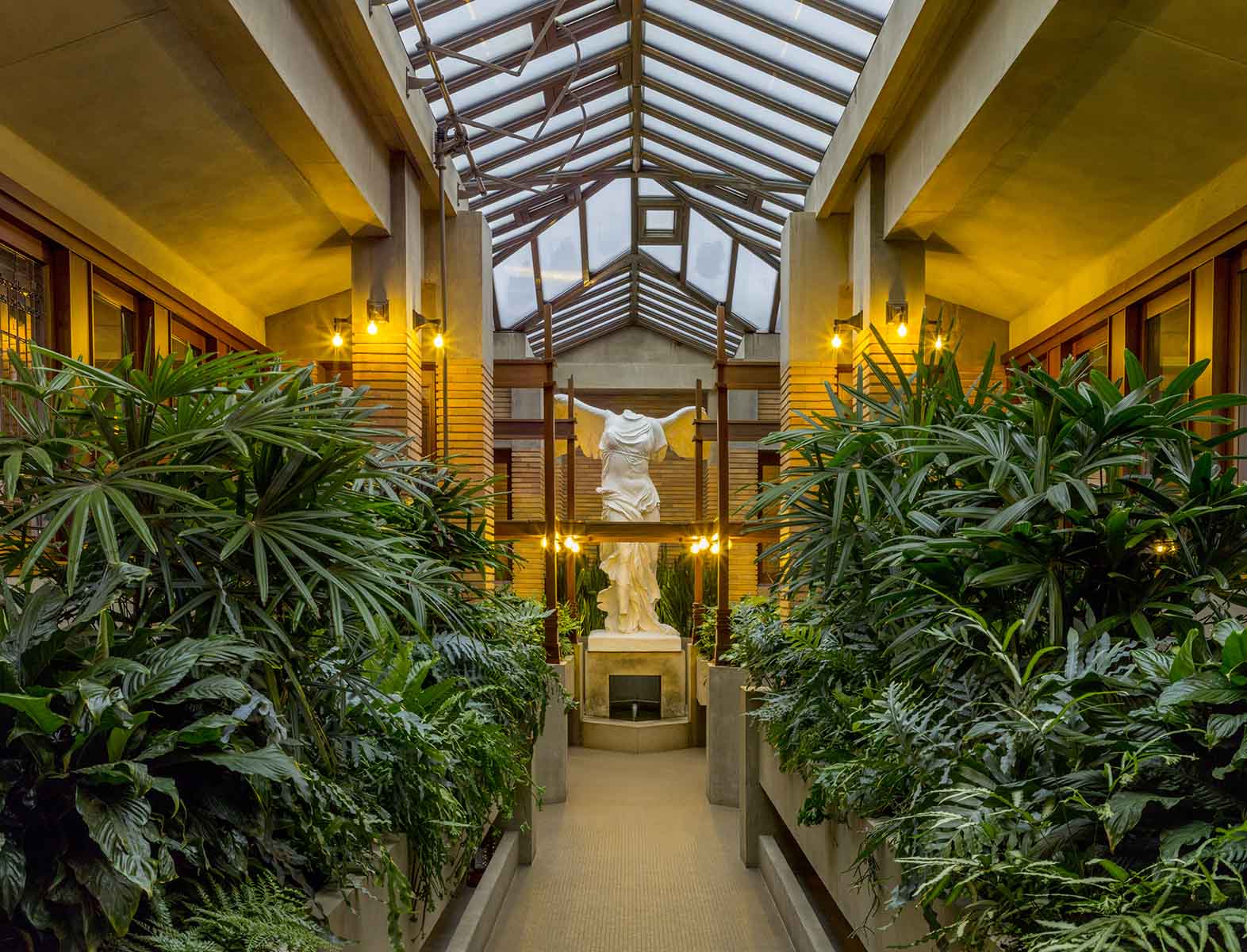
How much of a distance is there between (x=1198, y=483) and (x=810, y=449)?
1558mm

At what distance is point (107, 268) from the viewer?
5.86 meters

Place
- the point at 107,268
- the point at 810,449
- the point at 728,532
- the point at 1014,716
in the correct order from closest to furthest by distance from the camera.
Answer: the point at 1014,716, the point at 810,449, the point at 107,268, the point at 728,532

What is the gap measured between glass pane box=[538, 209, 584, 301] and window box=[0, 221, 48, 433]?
6822 mm

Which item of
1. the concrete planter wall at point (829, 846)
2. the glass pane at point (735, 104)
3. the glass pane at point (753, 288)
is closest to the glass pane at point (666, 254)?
the glass pane at point (753, 288)

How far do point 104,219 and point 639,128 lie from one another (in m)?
4.98

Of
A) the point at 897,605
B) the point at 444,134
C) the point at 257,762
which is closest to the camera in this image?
the point at 257,762

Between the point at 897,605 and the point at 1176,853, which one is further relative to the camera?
the point at 897,605

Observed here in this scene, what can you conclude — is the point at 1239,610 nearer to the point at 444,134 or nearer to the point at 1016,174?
the point at 1016,174

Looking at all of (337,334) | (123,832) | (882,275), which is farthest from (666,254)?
(123,832)

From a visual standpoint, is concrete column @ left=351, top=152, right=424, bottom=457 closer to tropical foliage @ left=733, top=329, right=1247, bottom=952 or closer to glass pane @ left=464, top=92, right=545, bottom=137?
glass pane @ left=464, top=92, right=545, bottom=137

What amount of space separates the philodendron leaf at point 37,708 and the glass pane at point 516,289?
34.4 feet

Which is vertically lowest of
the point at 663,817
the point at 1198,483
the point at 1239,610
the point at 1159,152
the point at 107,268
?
the point at 663,817

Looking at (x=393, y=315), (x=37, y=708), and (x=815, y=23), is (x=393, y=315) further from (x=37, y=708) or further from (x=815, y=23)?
(x=37, y=708)

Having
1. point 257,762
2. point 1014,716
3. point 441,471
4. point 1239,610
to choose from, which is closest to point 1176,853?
point 1014,716
